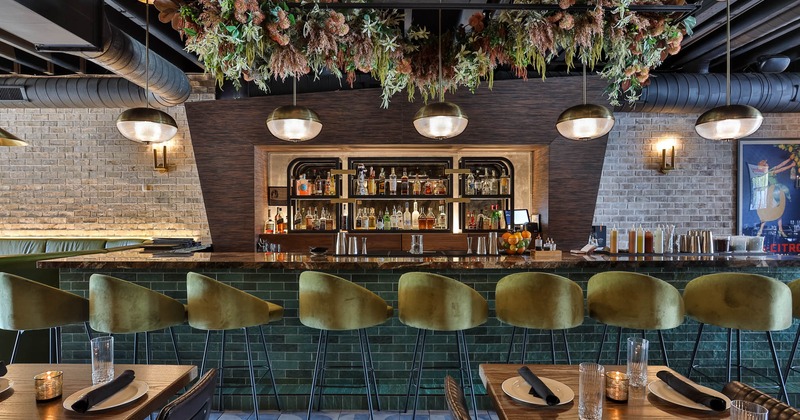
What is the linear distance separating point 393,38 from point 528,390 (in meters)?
2.41

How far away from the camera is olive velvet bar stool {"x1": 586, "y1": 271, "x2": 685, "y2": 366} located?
2484 millimetres

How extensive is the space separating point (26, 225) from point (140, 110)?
462 centimetres

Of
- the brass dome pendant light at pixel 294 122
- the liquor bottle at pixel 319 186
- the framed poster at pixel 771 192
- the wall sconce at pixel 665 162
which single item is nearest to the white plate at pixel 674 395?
the brass dome pendant light at pixel 294 122

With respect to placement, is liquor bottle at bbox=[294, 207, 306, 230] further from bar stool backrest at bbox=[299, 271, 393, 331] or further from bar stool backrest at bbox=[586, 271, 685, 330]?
bar stool backrest at bbox=[586, 271, 685, 330]

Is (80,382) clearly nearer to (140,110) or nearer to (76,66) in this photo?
(140,110)

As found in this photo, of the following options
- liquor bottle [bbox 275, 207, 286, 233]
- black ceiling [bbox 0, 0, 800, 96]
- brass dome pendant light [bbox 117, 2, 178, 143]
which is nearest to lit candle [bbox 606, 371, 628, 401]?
black ceiling [bbox 0, 0, 800, 96]

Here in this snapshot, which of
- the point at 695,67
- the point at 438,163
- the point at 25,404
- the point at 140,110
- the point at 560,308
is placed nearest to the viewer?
the point at 25,404

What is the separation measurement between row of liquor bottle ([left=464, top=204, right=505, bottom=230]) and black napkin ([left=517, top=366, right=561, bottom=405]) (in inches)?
174

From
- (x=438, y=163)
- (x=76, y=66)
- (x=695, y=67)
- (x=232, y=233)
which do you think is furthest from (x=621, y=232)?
(x=76, y=66)

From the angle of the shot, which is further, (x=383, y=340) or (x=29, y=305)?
(x=383, y=340)

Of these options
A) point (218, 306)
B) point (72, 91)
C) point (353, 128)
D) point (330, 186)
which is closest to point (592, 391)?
point (218, 306)

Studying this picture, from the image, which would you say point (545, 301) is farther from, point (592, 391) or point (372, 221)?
point (372, 221)

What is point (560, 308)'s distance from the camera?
247cm

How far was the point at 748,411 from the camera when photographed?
1.05m
